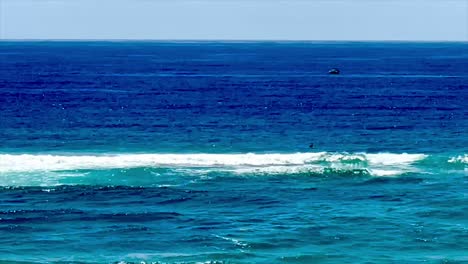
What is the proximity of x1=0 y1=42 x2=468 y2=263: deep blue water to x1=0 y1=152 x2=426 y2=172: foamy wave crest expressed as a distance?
130mm

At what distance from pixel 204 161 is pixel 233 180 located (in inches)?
252

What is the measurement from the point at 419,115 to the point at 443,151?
2237 centimetres

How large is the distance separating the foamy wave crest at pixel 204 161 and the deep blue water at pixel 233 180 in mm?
130

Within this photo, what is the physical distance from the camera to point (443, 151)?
2174 inches

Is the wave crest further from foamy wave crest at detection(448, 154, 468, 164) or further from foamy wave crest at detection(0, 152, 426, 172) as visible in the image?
foamy wave crest at detection(448, 154, 468, 164)

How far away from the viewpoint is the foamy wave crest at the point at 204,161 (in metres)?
49.2

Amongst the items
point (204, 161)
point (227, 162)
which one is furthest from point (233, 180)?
point (204, 161)

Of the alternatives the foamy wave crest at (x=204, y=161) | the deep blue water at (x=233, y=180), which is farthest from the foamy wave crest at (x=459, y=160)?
the foamy wave crest at (x=204, y=161)

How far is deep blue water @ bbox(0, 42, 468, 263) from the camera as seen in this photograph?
3266cm

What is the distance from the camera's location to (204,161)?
5088cm

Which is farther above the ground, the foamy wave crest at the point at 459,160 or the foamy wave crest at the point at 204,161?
the foamy wave crest at the point at 204,161

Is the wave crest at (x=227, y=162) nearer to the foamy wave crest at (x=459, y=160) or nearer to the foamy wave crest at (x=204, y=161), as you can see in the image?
the foamy wave crest at (x=204, y=161)

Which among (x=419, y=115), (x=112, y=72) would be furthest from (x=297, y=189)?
(x=112, y=72)

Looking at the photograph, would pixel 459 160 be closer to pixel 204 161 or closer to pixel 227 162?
pixel 227 162
